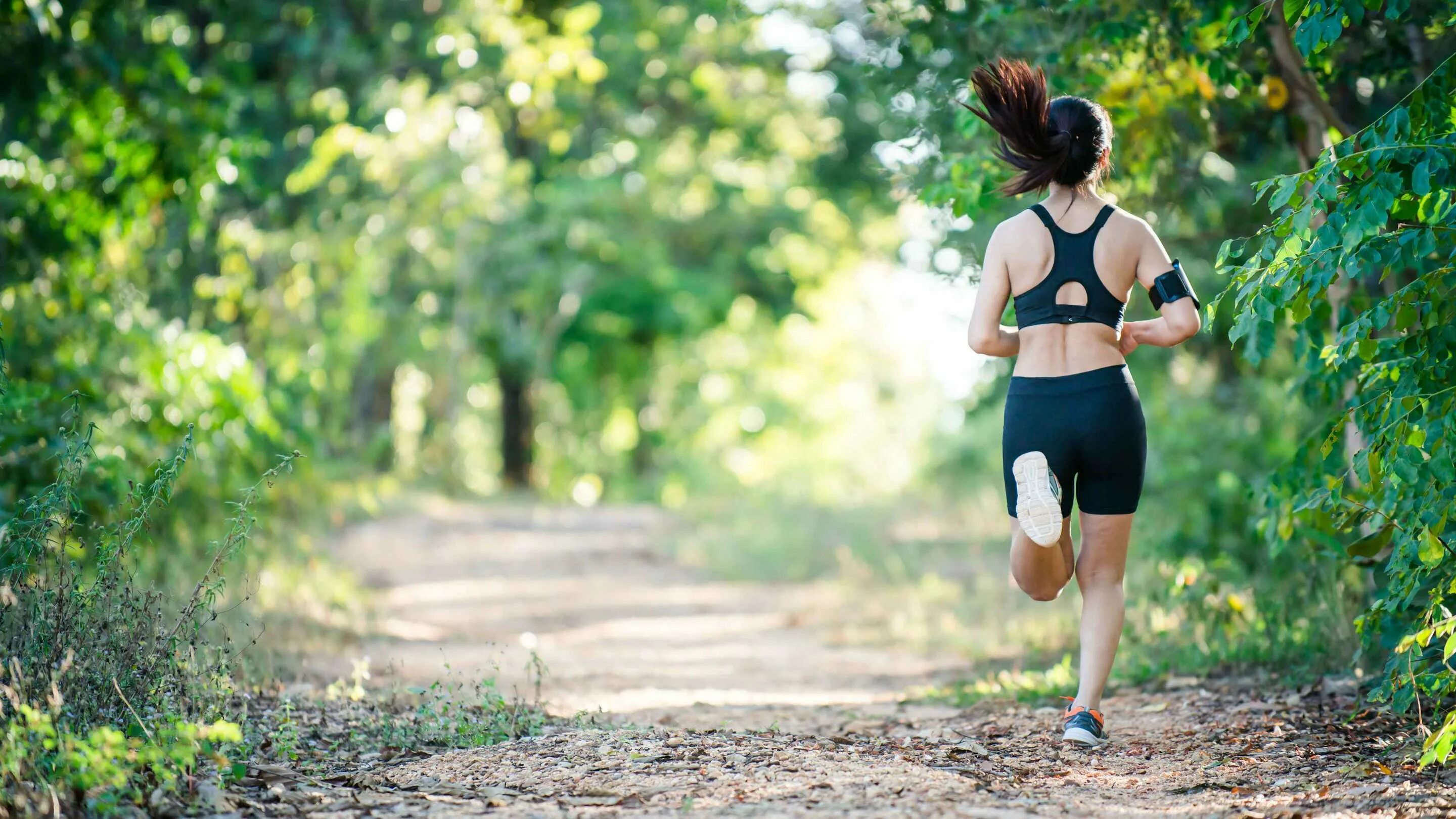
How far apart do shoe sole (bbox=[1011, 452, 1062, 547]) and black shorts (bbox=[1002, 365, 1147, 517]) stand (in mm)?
73

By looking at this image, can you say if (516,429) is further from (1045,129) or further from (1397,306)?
(1397,306)

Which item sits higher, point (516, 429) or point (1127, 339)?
Result: point (516, 429)

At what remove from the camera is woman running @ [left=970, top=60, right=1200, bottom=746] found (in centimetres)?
402

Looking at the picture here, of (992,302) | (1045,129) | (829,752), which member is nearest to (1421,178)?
(1045,129)

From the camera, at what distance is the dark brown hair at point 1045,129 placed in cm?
412

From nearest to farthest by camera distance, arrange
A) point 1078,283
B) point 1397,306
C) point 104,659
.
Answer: point 1397,306 < point 104,659 < point 1078,283

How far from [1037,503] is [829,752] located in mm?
1036

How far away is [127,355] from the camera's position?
276 inches

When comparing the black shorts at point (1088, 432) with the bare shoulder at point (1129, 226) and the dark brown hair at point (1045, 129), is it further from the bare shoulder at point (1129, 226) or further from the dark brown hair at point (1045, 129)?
the dark brown hair at point (1045, 129)

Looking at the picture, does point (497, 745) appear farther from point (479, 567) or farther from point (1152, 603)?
point (479, 567)

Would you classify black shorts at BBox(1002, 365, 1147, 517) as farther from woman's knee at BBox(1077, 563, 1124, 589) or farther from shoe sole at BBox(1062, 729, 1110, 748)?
shoe sole at BBox(1062, 729, 1110, 748)

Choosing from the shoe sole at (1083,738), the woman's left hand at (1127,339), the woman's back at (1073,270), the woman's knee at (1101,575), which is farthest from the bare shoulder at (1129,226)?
the shoe sole at (1083,738)

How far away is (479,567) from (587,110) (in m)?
6.78

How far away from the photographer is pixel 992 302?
13.6 ft
